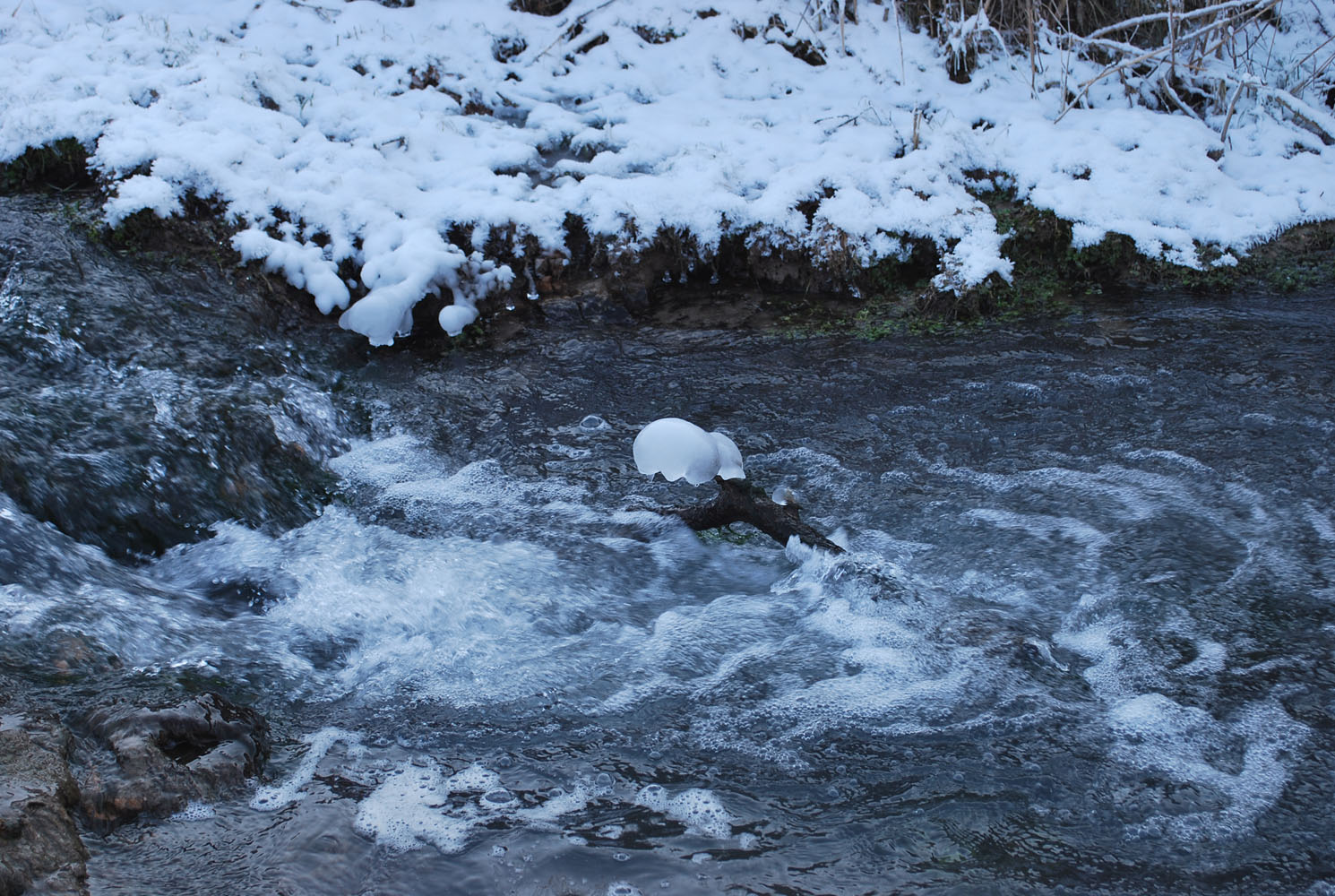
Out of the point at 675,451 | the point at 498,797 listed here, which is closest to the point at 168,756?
the point at 498,797

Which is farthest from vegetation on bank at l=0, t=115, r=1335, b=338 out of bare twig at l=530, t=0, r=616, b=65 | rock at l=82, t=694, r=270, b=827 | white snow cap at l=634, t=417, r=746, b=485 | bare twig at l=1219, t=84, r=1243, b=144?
rock at l=82, t=694, r=270, b=827

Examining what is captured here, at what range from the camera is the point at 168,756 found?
2.40 m

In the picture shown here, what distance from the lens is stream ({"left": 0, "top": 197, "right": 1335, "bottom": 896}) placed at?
229cm

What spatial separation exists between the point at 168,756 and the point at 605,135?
5.51 metres

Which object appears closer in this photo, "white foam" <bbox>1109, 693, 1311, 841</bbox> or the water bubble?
"white foam" <bbox>1109, 693, 1311, 841</bbox>

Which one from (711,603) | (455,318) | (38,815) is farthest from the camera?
(455,318)

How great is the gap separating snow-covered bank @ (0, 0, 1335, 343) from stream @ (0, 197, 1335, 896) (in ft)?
2.48

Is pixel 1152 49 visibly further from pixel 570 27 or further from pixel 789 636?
pixel 789 636

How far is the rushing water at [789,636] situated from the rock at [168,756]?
0.07 m

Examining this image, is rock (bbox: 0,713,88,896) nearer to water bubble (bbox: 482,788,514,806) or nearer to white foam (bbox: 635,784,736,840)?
water bubble (bbox: 482,788,514,806)

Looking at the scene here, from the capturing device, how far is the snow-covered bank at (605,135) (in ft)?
19.2

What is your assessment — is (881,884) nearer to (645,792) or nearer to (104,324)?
(645,792)

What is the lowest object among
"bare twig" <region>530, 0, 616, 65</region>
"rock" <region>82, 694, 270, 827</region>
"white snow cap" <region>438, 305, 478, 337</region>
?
"rock" <region>82, 694, 270, 827</region>

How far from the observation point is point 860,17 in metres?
8.25
